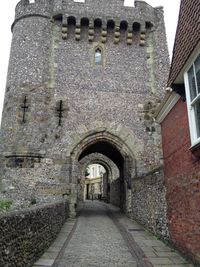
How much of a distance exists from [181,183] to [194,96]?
6.52 feet

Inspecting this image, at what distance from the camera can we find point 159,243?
693 centimetres

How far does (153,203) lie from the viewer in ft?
26.9

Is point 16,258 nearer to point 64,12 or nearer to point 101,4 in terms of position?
point 64,12

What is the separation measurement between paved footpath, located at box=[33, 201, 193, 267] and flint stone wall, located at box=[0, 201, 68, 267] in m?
0.29

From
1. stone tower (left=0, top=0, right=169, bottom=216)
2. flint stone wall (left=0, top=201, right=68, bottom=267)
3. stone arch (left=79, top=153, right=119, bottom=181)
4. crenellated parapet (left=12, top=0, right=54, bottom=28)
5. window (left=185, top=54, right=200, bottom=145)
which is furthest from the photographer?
stone arch (left=79, top=153, right=119, bottom=181)

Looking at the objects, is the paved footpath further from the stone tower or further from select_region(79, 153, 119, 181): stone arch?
select_region(79, 153, 119, 181): stone arch

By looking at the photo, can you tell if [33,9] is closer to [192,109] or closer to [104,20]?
[104,20]

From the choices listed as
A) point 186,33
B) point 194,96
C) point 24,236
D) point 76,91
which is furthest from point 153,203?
point 76,91

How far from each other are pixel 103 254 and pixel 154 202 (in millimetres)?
2838

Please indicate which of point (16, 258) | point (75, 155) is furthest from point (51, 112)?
point (16, 258)

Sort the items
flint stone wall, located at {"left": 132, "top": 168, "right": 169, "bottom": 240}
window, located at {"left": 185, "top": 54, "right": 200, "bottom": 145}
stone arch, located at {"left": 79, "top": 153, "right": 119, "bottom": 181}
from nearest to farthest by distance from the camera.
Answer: window, located at {"left": 185, "top": 54, "right": 200, "bottom": 145} < flint stone wall, located at {"left": 132, "top": 168, "right": 169, "bottom": 240} < stone arch, located at {"left": 79, "top": 153, "right": 119, "bottom": 181}

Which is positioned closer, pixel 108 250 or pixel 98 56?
pixel 108 250

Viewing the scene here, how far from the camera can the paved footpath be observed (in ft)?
16.9

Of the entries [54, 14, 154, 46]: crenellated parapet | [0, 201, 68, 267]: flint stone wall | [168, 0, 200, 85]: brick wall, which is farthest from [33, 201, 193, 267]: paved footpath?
[54, 14, 154, 46]: crenellated parapet
